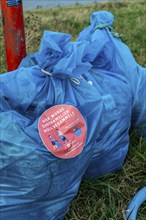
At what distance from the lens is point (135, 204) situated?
187cm

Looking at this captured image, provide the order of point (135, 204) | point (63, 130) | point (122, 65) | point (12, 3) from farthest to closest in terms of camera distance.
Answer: point (122, 65) → point (12, 3) → point (135, 204) → point (63, 130)

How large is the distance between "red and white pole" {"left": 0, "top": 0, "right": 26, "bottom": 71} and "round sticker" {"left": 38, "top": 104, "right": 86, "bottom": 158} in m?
0.65

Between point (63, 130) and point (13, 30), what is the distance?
0.77 metres

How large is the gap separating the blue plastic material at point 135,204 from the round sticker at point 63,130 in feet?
1.30

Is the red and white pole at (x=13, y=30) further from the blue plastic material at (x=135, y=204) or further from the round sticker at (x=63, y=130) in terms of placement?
the blue plastic material at (x=135, y=204)

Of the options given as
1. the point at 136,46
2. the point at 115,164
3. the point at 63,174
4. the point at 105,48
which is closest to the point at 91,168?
the point at 115,164

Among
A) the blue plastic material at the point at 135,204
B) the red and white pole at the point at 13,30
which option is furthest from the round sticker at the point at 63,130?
the red and white pole at the point at 13,30

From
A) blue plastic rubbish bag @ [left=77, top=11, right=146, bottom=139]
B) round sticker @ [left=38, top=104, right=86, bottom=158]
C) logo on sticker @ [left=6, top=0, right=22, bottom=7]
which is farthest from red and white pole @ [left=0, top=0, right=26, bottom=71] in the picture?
round sticker @ [left=38, top=104, right=86, bottom=158]

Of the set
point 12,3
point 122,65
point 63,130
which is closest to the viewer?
point 63,130

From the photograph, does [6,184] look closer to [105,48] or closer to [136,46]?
[105,48]

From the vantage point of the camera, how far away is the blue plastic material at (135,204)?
1.81 m

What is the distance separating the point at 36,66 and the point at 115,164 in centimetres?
63

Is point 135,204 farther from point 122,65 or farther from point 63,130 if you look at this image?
point 122,65

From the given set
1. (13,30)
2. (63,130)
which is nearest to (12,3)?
(13,30)
